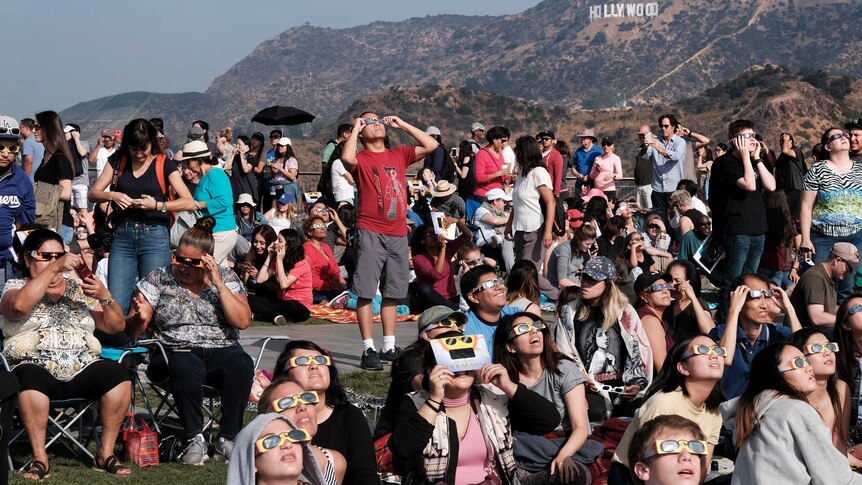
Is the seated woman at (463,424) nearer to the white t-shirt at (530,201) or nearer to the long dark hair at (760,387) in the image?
the long dark hair at (760,387)

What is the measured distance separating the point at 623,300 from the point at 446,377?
2561 mm

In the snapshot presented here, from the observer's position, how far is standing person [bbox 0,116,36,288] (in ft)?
29.8

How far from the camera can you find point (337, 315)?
13.5 m

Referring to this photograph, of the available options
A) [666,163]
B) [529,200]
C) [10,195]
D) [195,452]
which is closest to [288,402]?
[195,452]

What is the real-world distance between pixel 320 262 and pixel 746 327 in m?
6.63

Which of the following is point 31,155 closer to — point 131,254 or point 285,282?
point 285,282

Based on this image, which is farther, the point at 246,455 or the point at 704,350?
the point at 704,350

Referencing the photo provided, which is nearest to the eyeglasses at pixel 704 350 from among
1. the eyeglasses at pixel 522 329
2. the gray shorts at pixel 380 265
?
the eyeglasses at pixel 522 329

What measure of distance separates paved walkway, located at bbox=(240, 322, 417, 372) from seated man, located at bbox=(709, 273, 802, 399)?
3.07 m

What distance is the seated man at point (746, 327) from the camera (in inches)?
310

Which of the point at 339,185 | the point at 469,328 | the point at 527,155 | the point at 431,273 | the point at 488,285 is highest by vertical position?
the point at 527,155

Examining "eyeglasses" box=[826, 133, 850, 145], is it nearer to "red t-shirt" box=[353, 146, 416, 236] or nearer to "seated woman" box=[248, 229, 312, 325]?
"red t-shirt" box=[353, 146, 416, 236]

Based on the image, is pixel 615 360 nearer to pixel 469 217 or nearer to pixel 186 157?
pixel 186 157

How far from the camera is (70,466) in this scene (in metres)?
7.27
